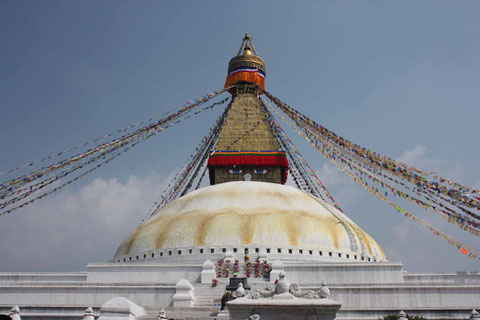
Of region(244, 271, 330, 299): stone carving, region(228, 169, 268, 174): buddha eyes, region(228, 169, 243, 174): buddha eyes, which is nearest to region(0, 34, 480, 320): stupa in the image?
region(228, 169, 268, 174): buddha eyes

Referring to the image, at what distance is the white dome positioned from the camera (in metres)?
16.6

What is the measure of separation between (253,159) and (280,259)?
316 inches

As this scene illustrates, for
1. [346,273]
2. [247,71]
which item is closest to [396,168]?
[346,273]

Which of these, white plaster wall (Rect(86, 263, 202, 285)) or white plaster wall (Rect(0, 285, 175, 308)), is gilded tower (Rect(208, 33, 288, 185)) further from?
white plaster wall (Rect(0, 285, 175, 308))

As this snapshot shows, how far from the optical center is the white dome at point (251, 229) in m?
16.6

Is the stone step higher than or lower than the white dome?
lower

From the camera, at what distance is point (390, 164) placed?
16.3 m

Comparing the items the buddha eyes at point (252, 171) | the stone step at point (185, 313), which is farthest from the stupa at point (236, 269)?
the buddha eyes at point (252, 171)

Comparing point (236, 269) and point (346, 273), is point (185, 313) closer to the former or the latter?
point (236, 269)

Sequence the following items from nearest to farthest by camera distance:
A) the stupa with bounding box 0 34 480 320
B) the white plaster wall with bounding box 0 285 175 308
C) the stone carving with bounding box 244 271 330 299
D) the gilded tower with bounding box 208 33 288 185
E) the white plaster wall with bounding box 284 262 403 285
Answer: the stone carving with bounding box 244 271 330 299, the stupa with bounding box 0 34 480 320, the white plaster wall with bounding box 0 285 175 308, the white plaster wall with bounding box 284 262 403 285, the gilded tower with bounding box 208 33 288 185

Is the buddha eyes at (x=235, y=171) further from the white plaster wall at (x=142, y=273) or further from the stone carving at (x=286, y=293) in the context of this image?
the stone carving at (x=286, y=293)

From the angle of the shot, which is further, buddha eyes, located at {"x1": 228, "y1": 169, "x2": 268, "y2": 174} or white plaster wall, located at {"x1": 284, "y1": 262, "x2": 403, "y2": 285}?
buddha eyes, located at {"x1": 228, "y1": 169, "x2": 268, "y2": 174}

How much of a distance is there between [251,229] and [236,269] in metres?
2.11

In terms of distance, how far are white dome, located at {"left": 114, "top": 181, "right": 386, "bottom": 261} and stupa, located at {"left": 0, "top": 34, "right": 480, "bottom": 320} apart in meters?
0.04
